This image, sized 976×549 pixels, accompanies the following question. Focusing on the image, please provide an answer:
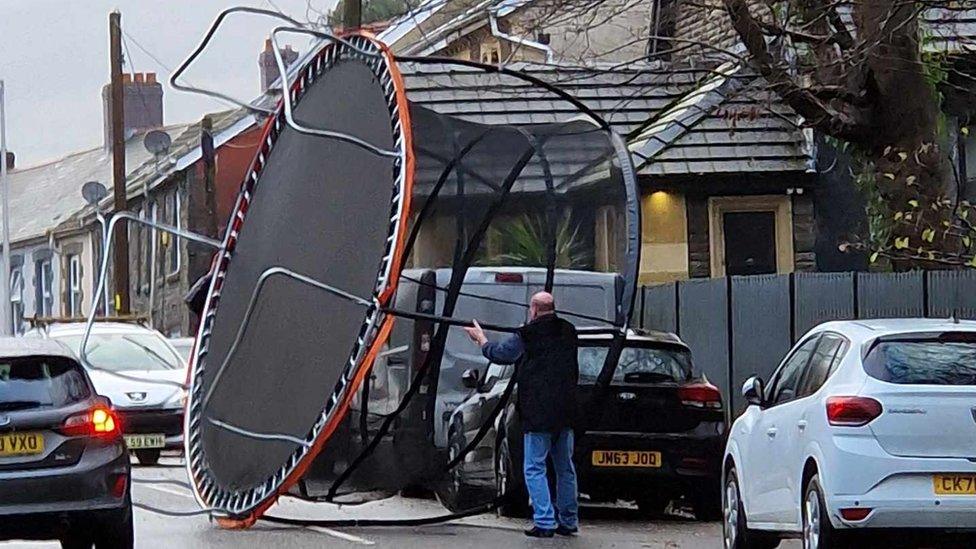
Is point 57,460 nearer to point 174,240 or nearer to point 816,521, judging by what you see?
point 816,521

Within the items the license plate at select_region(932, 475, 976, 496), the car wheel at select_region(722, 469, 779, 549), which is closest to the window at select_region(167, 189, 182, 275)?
the car wheel at select_region(722, 469, 779, 549)

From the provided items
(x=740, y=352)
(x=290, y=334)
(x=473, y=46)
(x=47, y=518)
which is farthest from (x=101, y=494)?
(x=473, y=46)

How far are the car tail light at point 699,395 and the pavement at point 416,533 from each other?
1.02 m

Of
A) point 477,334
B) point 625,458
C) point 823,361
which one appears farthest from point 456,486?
point 823,361

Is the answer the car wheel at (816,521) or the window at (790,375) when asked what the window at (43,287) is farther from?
the car wheel at (816,521)

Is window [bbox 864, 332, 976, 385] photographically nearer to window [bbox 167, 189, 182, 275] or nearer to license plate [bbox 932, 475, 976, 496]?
license plate [bbox 932, 475, 976, 496]

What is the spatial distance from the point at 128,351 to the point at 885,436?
16.2 metres

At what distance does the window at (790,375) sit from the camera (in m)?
12.4

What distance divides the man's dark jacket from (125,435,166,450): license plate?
933 cm

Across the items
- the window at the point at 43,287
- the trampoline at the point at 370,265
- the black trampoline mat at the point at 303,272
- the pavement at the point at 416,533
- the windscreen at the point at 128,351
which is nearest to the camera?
the pavement at the point at 416,533

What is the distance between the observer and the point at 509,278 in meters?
17.9

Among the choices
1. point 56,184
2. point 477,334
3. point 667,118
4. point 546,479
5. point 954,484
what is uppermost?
point 56,184

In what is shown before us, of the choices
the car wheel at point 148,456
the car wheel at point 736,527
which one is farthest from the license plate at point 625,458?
the car wheel at point 148,456

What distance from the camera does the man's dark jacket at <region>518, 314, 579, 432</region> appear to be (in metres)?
14.4
